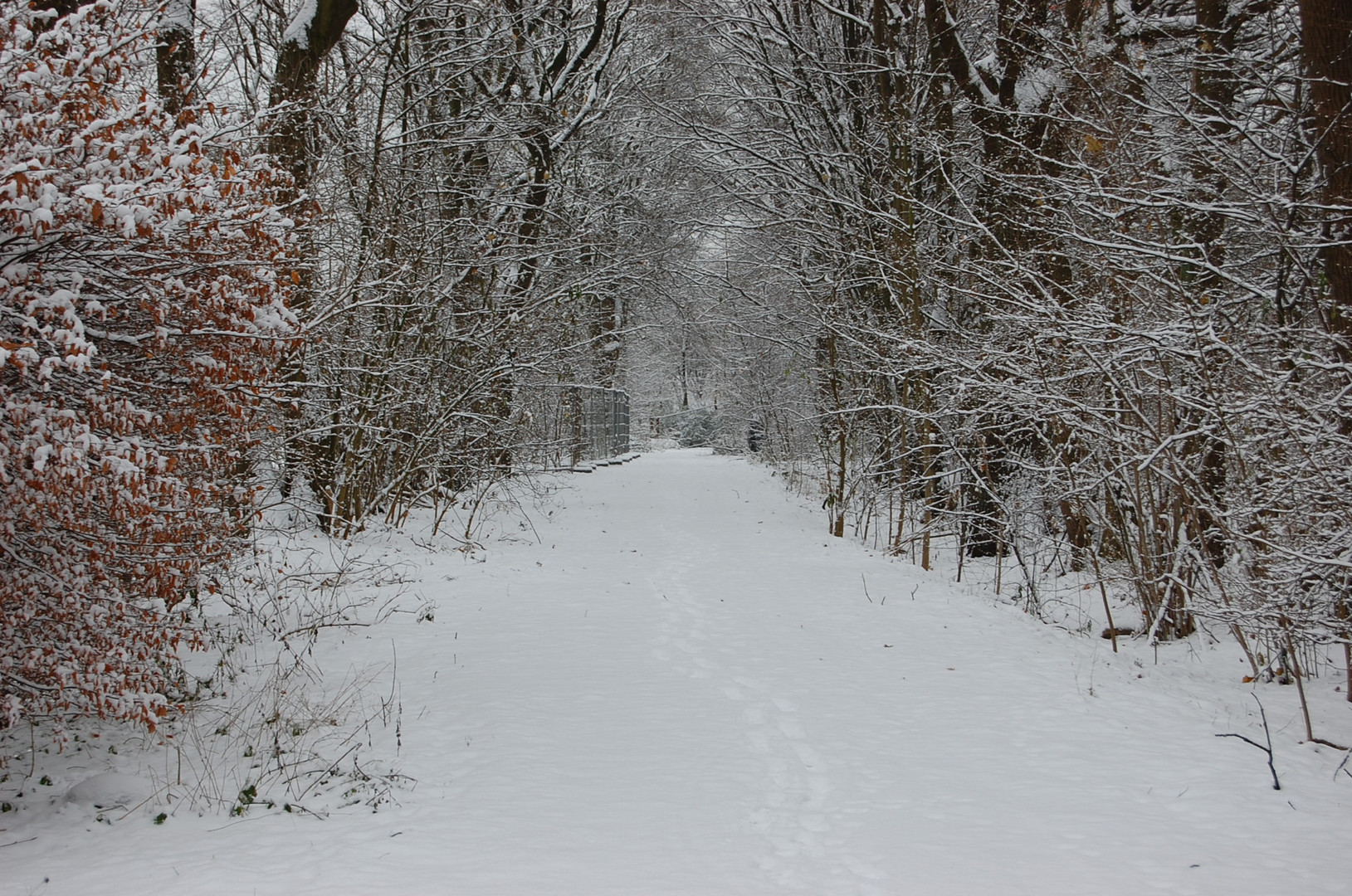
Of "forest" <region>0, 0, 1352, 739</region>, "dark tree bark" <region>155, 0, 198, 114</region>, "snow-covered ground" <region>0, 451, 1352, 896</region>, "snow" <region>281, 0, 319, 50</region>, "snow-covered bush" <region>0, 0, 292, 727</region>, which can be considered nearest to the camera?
"snow-covered bush" <region>0, 0, 292, 727</region>

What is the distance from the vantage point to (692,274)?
1905cm

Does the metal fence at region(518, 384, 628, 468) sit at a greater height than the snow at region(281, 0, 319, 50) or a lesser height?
lesser

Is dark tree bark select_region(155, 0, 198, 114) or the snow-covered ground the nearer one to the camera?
the snow-covered ground

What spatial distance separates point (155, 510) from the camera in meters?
3.96

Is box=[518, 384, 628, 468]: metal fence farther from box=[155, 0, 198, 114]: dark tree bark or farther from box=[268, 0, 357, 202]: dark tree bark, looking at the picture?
box=[155, 0, 198, 114]: dark tree bark

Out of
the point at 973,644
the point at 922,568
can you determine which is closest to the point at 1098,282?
the point at 973,644

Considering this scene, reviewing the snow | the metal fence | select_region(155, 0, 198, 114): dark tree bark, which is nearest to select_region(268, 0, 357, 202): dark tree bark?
the snow

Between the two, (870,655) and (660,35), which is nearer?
(870,655)

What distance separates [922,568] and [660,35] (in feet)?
37.5

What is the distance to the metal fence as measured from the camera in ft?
48.4

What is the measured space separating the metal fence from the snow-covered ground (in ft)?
22.4

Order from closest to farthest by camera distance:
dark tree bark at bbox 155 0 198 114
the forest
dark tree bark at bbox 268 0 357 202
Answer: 1. the forest
2. dark tree bark at bbox 155 0 198 114
3. dark tree bark at bbox 268 0 357 202

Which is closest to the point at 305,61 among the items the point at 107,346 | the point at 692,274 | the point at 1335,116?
the point at 107,346

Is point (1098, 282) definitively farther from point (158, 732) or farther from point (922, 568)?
point (158, 732)
